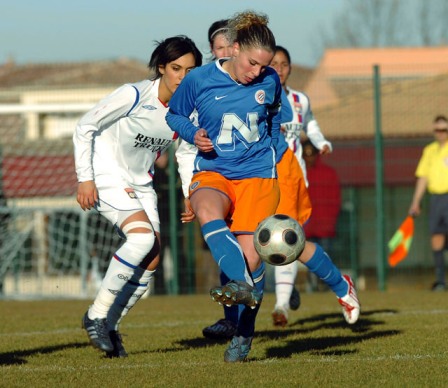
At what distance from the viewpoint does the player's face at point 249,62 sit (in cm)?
605

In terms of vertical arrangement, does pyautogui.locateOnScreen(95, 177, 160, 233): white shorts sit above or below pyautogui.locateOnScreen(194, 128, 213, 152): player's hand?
below

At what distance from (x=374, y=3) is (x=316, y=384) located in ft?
187

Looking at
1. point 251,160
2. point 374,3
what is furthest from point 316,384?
point 374,3

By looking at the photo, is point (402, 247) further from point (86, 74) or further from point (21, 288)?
point (86, 74)

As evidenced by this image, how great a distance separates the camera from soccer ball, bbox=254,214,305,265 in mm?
5840

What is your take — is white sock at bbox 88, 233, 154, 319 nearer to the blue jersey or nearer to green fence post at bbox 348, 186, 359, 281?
the blue jersey

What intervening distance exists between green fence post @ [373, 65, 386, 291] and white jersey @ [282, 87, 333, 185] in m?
5.70

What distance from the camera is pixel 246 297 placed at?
18.3 ft

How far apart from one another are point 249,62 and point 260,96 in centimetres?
26

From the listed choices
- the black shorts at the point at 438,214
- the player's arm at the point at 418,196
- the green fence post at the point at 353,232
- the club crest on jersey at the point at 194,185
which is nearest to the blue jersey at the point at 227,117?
the club crest on jersey at the point at 194,185

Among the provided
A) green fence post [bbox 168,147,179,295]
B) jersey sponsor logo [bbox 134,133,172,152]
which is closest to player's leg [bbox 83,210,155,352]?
jersey sponsor logo [bbox 134,133,172,152]

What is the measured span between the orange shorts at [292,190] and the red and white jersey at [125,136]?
1.22 meters

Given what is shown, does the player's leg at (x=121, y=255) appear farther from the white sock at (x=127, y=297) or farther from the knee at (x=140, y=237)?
the white sock at (x=127, y=297)

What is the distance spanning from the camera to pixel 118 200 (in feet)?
22.9
